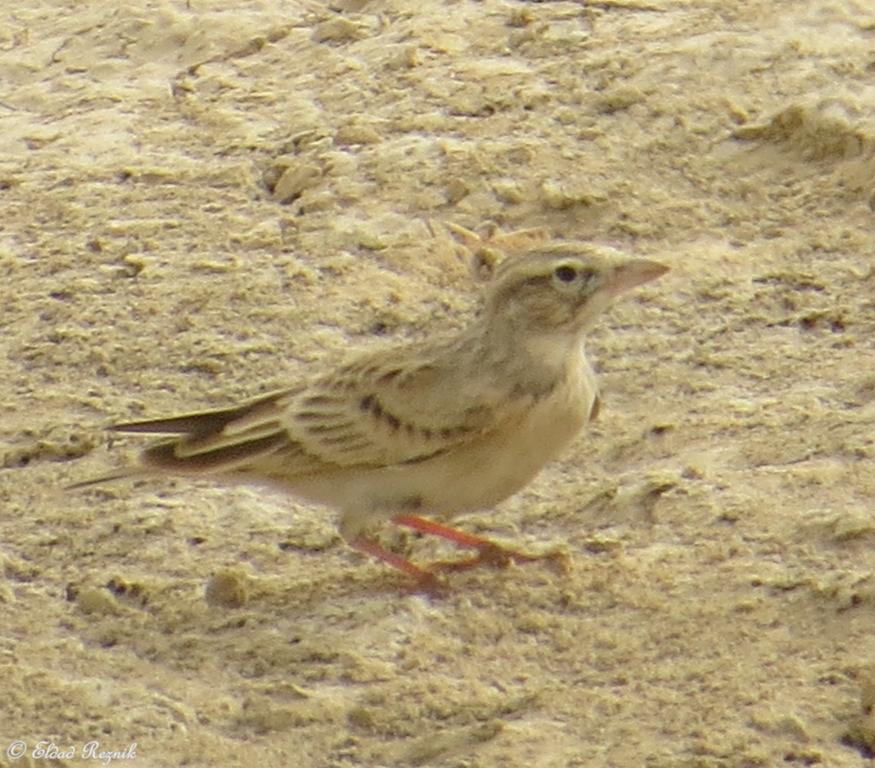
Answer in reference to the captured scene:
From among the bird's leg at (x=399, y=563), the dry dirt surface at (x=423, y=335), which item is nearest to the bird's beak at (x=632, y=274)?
the dry dirt surface at (x=423, y=335)

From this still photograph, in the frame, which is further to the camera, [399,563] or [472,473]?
[399,563]

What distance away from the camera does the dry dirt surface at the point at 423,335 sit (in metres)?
5.93

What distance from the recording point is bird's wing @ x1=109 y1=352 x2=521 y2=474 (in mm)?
6457

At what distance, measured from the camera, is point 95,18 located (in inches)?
389

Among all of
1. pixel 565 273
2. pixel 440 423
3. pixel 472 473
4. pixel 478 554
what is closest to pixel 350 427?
pixel 440 423

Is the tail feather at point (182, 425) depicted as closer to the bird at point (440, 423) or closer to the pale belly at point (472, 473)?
the bird at point (440, 423)

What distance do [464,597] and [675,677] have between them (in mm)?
808

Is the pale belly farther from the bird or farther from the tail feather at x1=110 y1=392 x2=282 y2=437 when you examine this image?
the tail feather at x1=110 y1=392 x2=282 y2=437

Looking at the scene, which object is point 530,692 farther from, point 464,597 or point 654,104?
point 654,104

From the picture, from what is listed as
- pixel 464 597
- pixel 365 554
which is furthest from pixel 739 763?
pixel 365 554

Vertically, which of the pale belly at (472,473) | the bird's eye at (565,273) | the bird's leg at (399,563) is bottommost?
the bird's leg at (399,563)

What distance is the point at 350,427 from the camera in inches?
260

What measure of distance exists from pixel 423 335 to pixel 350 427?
1.33 meters

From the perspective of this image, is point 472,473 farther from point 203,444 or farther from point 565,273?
point 203,444
